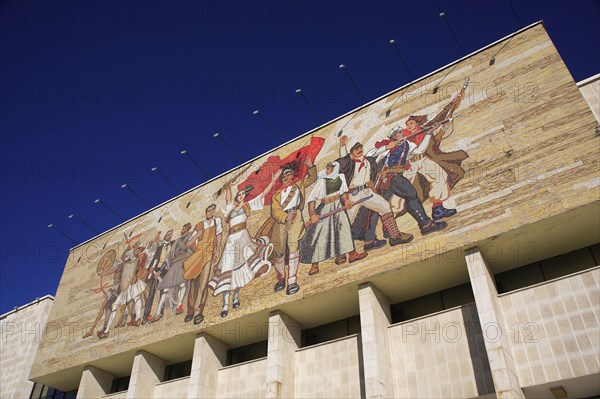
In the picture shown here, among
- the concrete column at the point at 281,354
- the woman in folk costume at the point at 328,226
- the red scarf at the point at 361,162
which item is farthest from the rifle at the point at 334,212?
the concrete column at the point at 281,354

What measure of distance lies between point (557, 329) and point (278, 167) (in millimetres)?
11121

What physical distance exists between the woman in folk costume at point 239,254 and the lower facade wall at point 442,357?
213 inches

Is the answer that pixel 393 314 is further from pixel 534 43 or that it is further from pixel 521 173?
pixel 534 43

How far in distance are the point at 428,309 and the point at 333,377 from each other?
3.59 meters

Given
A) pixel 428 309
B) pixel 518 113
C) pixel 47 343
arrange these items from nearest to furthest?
pixel 518 113
pixel 428 309
pixel 47 343

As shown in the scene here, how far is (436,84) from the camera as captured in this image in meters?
16.6

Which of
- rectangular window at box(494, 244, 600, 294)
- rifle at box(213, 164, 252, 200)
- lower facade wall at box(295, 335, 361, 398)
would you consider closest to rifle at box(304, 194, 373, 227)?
lower facade wall at box(295, 335, 361, 398)

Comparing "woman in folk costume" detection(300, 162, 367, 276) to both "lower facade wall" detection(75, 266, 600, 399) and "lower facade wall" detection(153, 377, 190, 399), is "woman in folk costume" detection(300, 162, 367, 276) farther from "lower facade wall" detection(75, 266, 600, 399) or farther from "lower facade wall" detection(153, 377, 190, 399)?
"lower facade wall" detection(153, 377, 190, 399)

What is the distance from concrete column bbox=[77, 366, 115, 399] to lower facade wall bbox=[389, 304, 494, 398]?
1319 centimetres

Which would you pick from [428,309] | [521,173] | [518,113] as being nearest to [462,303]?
[428,309]

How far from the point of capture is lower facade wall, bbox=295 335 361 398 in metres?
14.7

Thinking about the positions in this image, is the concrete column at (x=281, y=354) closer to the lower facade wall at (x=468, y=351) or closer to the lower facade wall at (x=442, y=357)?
the lower facade wall at (x=468, y=351)

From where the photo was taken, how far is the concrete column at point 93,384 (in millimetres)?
20469

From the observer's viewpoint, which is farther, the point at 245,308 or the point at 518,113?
the point at 245,308
